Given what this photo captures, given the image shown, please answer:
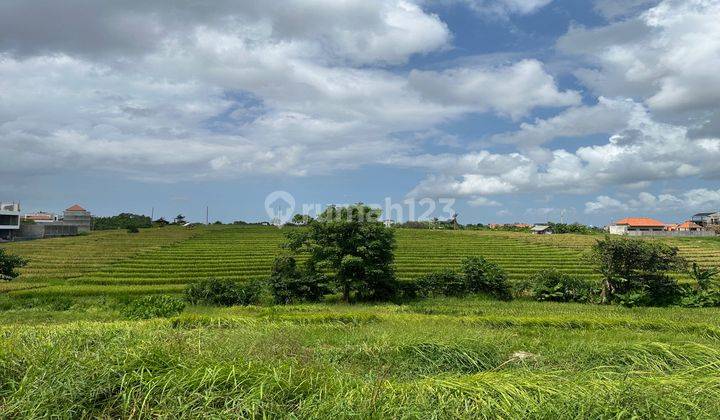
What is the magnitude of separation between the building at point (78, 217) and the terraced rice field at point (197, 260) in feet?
143

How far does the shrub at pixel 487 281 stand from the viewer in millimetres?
23953

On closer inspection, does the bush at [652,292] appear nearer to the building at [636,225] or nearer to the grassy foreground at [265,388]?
the grassy foreground at [265,388]

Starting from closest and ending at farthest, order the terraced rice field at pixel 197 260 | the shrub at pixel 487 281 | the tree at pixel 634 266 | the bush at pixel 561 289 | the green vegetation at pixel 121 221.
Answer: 1. the tree at pixel 634 266
2. the bush at pixel 561 289
3. the shrub at pixel 487 281
4. the terraced rice field at pixel 197 260
5. the green vegetation at pixel 121 221

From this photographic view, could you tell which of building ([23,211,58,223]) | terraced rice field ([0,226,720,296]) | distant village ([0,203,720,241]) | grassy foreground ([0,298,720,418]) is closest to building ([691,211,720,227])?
distant village ([0,203,720,241])

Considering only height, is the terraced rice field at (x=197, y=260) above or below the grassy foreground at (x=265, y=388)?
below

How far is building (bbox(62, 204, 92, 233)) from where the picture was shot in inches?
3829

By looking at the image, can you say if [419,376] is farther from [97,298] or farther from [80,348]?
[97,298]

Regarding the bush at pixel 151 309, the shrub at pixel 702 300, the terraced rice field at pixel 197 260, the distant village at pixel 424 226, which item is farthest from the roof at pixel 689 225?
the bush at pixel 151 309

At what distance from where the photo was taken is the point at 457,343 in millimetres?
7246

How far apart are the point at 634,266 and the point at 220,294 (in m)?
18.8

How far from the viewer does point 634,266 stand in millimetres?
21703

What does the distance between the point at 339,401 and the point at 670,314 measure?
17.2 m

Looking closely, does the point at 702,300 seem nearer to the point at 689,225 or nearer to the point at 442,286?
the point at 442,286

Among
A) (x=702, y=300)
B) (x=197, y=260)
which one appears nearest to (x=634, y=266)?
(x=702, y=300)
